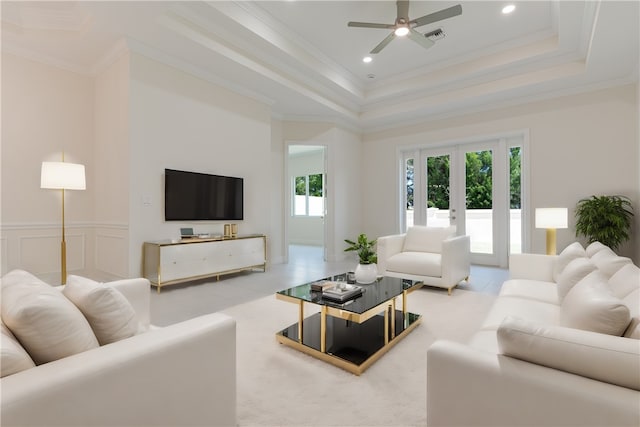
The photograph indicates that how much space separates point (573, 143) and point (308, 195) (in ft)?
22.3

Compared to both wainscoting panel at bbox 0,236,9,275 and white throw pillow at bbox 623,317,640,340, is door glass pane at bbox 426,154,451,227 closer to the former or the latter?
white throw pillow at bbox 623,317,640,340

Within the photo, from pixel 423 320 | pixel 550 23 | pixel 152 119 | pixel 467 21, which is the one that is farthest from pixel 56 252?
pixel 550 23

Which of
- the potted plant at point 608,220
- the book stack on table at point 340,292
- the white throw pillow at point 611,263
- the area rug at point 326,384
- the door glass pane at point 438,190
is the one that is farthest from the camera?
the door glass pane at point 438,190

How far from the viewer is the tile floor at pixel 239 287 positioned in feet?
10.1

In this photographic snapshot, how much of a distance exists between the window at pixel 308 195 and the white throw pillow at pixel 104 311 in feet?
28.0

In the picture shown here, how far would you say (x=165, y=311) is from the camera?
3.00m

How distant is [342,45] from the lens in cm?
442

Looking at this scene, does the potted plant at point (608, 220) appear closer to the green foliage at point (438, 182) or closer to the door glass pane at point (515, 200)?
the door glass pane at point (515, 200)

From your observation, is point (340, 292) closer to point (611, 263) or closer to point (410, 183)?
point (611, 263)

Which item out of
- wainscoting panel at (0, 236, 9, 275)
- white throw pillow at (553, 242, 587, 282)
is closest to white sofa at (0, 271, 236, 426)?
white throw pillow at (553, 242, 587, 282)

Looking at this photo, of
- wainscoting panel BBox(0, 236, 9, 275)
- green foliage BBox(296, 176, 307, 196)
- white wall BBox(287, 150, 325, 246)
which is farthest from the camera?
green foliage BBox(296, 176, 307, 196)

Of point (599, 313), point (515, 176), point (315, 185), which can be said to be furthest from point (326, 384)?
point (315, 185)

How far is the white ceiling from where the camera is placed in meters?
3.35

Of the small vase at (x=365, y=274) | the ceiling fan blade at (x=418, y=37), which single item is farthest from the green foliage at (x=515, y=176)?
the small vase at (x=365, y=274)
